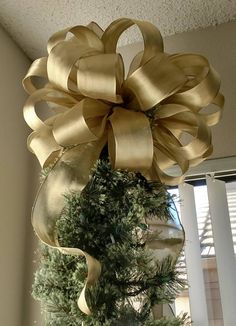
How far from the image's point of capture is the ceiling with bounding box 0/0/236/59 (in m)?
1.06

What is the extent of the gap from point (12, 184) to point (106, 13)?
0.56 meters

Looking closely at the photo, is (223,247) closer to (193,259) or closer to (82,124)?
(193,259)

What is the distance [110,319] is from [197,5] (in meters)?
0.88

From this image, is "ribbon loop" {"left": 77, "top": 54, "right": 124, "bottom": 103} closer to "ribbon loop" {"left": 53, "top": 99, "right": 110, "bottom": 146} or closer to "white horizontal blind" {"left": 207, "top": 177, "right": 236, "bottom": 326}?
"ribbon loop" {"left": 53, "top": 99, "right": 110, "bottom": 146}

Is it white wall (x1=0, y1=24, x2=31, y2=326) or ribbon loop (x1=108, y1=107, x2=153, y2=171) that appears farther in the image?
white wall (x1=0, y1=24, x2=31, y2=326)

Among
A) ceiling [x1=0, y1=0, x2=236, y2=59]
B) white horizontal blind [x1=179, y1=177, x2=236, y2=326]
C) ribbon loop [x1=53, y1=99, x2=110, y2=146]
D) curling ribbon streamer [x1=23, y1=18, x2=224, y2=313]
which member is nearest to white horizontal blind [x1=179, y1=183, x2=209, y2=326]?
white horizontal blind [x1=179, y1=177, x2=236, y2=326]

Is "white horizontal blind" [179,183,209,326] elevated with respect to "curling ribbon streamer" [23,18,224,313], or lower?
lower

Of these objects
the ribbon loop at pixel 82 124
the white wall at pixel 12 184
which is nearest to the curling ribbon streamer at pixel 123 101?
the ribbon loop at pixel 82 124

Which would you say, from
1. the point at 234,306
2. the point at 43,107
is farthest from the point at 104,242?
the point at 43,107

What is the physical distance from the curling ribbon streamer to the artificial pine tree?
4 cm

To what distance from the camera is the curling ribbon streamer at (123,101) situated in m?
0.57

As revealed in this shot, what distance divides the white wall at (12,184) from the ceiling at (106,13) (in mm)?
87

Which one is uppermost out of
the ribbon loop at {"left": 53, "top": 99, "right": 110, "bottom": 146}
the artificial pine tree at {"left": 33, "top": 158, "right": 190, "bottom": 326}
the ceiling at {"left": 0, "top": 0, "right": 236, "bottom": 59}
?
the ceiling at {"left": 0, "top": 0, "right": 236, "bottom": 59}

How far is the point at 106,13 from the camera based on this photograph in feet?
3.62
